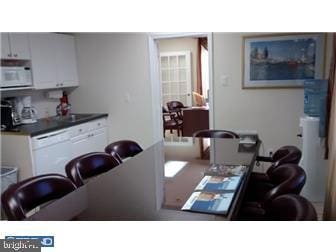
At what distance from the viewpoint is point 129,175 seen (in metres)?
1.76

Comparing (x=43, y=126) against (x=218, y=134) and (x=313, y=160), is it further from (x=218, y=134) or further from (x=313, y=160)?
(x=313, y=160)

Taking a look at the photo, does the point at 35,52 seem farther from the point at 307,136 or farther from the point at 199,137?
the point at 307,136

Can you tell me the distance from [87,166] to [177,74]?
18.9 ft

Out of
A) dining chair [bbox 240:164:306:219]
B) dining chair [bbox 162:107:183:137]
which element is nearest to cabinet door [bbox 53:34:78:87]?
dining chair [bbox 162:107:183:137]

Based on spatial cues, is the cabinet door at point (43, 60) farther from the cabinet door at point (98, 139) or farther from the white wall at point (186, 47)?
the white wall at point (186, 47)

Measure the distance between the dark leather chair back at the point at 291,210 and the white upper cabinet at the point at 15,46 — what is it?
296 centimetres

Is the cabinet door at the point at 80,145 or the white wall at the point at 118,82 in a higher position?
the white wall at the point at 118,82

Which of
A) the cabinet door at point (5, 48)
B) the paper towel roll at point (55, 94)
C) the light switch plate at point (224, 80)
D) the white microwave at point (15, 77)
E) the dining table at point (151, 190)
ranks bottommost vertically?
the dining table at point (151, 190)

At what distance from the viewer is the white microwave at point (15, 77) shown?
3.10 m

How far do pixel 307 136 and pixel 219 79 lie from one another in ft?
4.06

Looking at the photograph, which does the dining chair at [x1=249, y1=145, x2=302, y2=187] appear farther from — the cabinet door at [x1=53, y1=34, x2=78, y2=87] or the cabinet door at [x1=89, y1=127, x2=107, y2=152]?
the cabinet door at [x1=53, y1=34, x2=78, y2=87]

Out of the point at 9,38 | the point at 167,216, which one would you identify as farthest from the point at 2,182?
the point at 167,216

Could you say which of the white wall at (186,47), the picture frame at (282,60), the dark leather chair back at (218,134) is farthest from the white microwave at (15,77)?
the white wall at (186,47)

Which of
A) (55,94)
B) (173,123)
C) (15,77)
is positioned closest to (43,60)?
(15,77)
